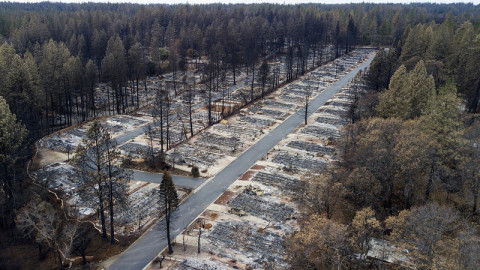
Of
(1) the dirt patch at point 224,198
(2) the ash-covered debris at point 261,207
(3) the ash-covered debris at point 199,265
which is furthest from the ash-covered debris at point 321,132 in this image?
(3) the ash-covered debris at point 199,265

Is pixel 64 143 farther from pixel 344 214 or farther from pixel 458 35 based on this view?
pixel 458 35

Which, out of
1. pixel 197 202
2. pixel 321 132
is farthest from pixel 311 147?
pixel 197 202

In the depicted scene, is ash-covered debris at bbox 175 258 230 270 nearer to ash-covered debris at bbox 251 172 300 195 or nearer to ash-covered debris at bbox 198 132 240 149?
ash-covered debris at bbox 251 172 300 195

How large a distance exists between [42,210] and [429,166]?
33214 mm

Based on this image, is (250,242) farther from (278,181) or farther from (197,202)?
(278,181)

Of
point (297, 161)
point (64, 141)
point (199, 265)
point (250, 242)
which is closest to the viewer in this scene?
point (199, 265)

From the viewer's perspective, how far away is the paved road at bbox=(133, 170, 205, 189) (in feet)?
127

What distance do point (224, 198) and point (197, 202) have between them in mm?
2898

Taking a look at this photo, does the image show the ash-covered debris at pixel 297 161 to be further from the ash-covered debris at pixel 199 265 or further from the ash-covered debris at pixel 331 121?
the ash-covered debris at pixel 199 265

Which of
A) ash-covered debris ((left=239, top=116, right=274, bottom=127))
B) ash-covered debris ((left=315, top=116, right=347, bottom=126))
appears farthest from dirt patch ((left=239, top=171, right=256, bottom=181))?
ash-covered debris ((left=315, top=116, right=347, bottom=126))

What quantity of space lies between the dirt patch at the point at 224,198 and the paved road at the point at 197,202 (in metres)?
0.51

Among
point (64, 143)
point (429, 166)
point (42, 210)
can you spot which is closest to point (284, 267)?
point (429, 166)

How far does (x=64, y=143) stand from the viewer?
161ft

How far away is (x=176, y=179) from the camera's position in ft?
131
